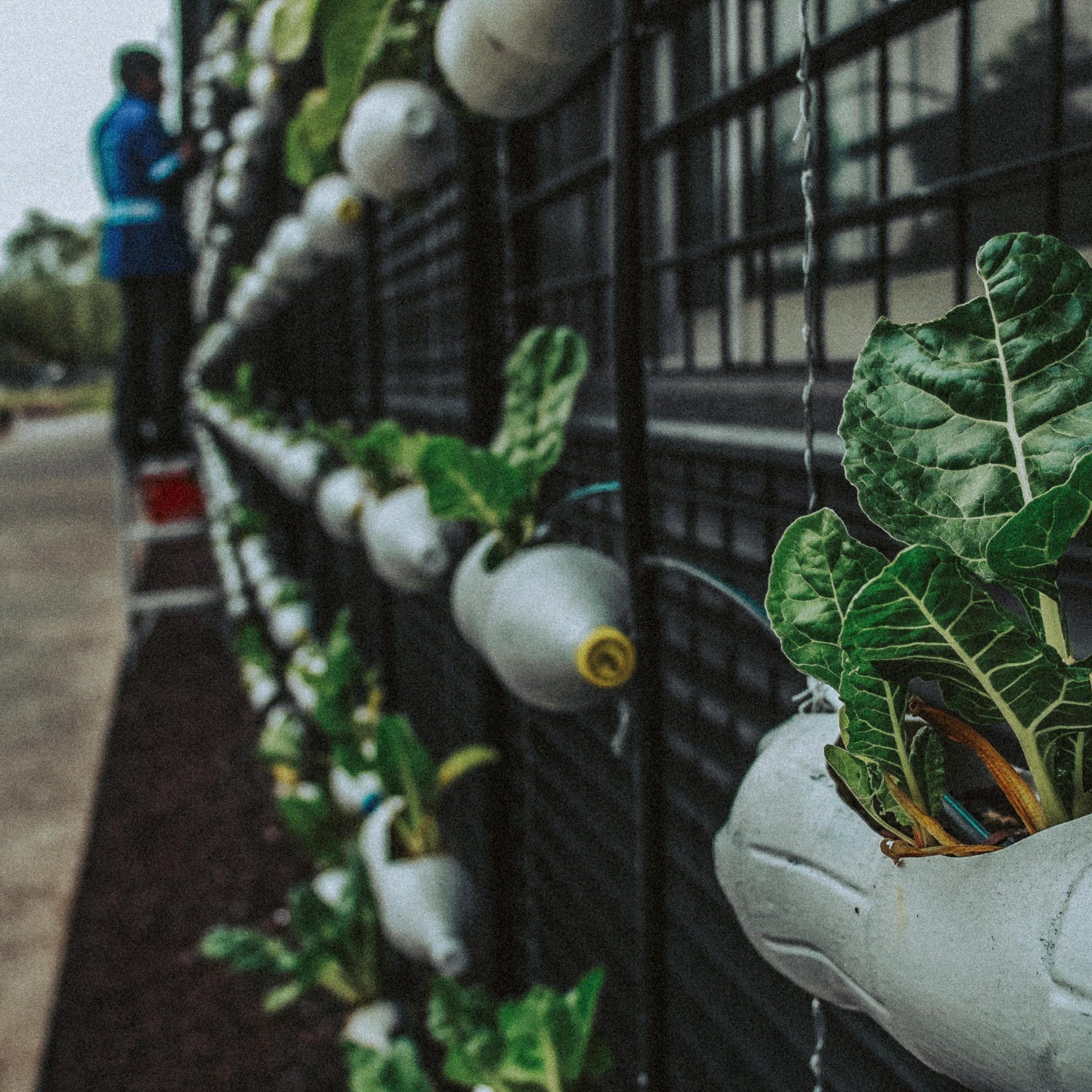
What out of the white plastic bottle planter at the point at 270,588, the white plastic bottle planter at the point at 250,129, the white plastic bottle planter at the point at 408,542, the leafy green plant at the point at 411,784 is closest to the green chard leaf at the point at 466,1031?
the leafy green plant at the point at 411,784

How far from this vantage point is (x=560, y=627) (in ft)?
2.31

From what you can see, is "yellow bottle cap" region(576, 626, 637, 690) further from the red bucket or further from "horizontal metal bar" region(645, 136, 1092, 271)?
the red bucket

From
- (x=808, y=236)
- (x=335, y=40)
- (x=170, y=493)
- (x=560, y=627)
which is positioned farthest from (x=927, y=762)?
(x=170, y=493)

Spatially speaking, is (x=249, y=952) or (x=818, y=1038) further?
(x=249, y=952)

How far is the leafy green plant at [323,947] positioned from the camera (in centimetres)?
204

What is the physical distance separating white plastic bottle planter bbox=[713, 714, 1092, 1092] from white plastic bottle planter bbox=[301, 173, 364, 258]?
1.35 meters

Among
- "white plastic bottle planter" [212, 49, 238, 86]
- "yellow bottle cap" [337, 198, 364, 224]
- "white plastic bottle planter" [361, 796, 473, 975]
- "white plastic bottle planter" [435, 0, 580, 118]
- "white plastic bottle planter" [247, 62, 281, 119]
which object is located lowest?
"white plastic bottle planter" [361, 796, 473, 975]

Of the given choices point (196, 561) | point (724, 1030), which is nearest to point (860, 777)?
point (724, 1030)

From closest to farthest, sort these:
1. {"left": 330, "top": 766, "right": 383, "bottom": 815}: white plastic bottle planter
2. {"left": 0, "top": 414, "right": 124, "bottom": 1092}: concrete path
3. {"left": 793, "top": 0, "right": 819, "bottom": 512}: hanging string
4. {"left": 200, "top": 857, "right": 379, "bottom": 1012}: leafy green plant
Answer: {"left": 793, "top": 0, "right": 819, "bottom": 512}: hanging string → {"left": 330, "top": 766, "right": 383, "bottom": 815}: white plastic bottle planter → {"left": 200, "top": 857, "right": 379, "bottom": 1012}: leafy green plant → {"left": 0, "top": 414, "right": 124, "bottom": 1092}: concrete path

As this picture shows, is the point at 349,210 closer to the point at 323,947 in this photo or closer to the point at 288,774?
the point at 323,947

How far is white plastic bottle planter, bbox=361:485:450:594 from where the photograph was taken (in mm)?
1117

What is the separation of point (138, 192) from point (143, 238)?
0.56ft

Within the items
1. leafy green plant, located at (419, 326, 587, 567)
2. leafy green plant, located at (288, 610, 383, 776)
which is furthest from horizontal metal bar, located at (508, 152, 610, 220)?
leafy green plant, located at (288, 610, 383, 776)

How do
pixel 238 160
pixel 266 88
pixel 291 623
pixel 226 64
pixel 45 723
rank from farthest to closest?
pixel 45 723 → pixel 291 623 → pixel 238 160 → pixel 226 64 → pixel 266 88
